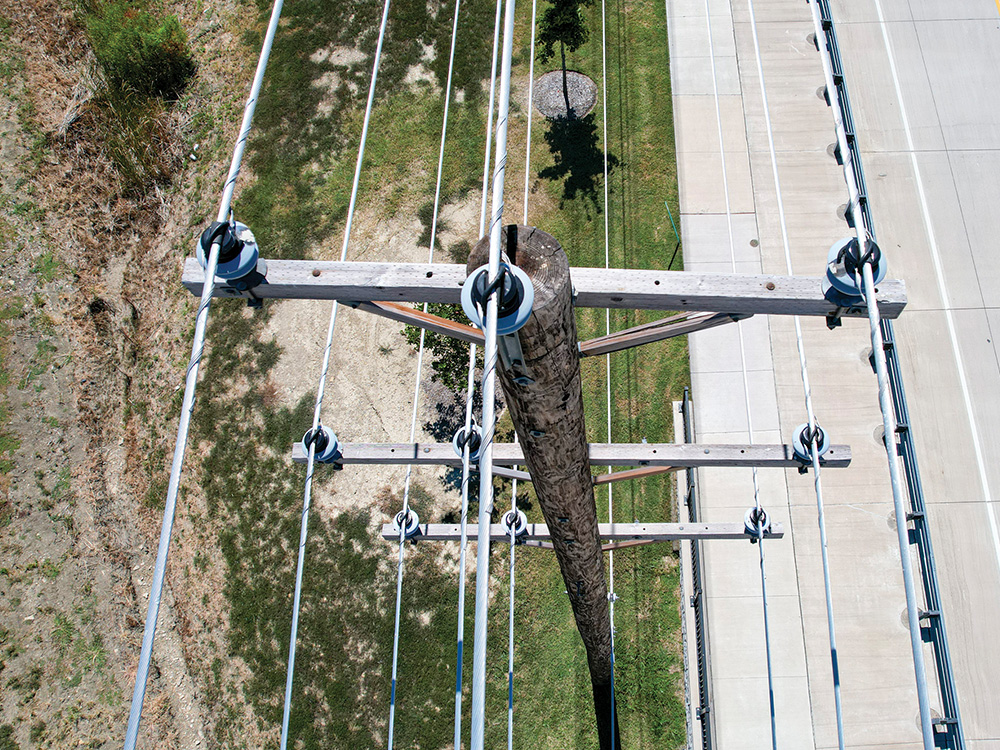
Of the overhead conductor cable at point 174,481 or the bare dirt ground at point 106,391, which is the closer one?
the overhead conductor cable at point 174,481

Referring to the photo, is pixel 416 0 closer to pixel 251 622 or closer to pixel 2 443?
pixel 2 443

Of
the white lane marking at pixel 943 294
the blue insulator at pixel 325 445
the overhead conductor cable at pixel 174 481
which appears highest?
the white lane marking at pixel 943 294

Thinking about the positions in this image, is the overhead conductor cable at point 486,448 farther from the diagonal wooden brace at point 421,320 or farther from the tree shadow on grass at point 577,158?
the tree shadow on grass at point 577,158

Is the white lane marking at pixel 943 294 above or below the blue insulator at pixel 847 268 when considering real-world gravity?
above

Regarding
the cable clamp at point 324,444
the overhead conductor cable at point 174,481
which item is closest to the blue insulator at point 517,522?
the cable clamp at point 324,444

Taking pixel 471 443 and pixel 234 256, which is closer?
pixel 234 256

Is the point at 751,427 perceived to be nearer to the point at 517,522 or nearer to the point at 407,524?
the point at 517,522

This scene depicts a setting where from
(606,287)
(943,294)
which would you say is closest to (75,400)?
(606,287)

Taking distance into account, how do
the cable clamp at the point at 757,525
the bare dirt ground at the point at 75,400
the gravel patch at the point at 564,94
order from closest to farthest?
1. the cable clamp at the point at 757,525
2. the bare dirt ground at the point at 75,400
3. the gravel patch at the point at 564,94
